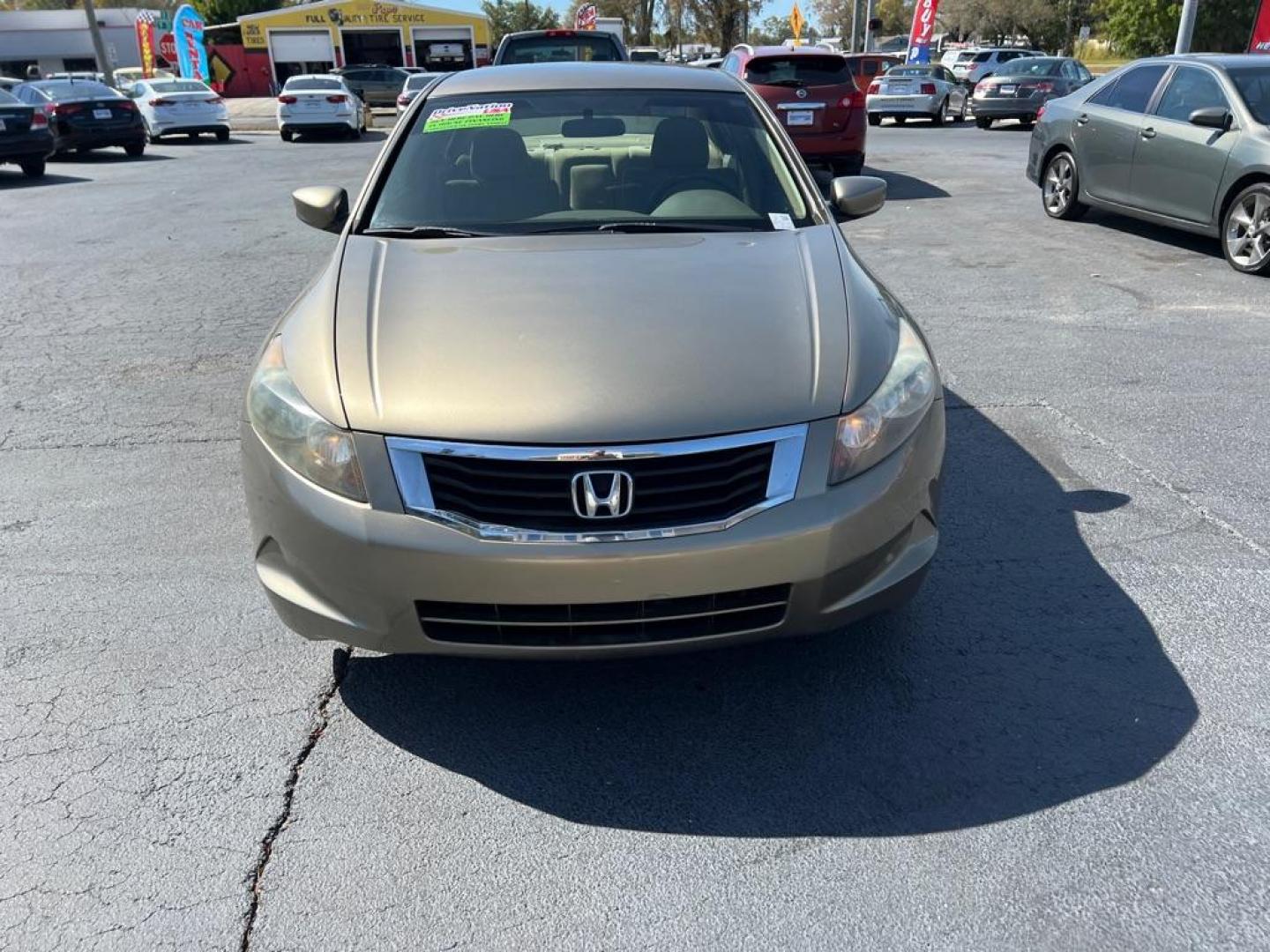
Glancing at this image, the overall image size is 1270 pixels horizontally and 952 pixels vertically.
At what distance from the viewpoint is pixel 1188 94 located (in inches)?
331

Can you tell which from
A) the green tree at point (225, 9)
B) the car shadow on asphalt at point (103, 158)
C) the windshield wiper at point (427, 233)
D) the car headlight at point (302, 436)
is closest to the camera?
the car headlight at point (302, 436)

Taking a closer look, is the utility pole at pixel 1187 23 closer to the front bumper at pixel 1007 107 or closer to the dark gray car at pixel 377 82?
the front bumper at pixel 1007 107

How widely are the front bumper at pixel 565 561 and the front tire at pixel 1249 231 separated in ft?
21.5

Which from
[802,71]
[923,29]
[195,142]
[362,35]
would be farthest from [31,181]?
[362,35]

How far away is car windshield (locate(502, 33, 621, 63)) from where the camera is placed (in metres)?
12.9

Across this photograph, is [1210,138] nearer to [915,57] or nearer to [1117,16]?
[915,57]

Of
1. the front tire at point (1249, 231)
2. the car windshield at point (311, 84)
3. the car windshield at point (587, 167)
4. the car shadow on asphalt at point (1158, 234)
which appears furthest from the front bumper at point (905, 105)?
the car windshield at point (587, 167)

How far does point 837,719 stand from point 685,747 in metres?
0.44

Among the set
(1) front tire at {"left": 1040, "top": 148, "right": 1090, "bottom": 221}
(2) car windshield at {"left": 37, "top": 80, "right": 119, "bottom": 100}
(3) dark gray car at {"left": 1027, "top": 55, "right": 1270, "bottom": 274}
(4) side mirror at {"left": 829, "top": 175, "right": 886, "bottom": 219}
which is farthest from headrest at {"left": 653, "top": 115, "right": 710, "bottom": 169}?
(2) car windshield at {"left": 37, "top": 80, "right": 119, "bottom": 100}

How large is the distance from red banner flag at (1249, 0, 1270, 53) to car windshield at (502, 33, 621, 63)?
1431 centimetres

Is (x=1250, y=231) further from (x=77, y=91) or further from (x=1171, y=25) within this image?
(x=1171, y=25)

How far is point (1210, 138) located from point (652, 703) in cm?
753

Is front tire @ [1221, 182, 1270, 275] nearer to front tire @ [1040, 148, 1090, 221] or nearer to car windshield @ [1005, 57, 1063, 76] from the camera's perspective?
front tire @ [1040, 148, 1090, 221]

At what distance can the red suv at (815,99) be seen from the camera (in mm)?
11914
